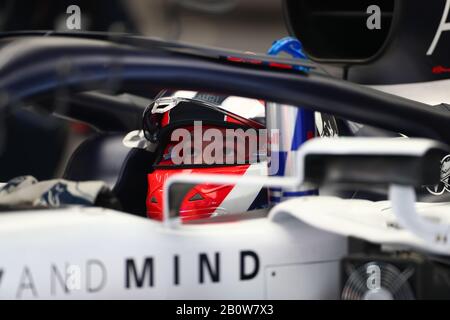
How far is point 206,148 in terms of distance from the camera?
1.61 metres

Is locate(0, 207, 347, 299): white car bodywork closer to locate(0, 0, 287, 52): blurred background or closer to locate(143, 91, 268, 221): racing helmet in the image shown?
locate(143, 91, 268, 221): racing helmet

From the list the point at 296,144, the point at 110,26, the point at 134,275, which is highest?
the point at 110,26

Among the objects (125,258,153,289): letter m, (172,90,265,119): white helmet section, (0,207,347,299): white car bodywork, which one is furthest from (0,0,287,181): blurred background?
(125,258,153,289): letter m

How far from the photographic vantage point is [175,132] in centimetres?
164

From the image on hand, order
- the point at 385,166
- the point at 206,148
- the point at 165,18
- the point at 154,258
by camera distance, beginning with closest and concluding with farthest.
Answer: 1. the point at 385,166
2. the point at 154,258
3. the point at 206,148
4. the point at 165,18

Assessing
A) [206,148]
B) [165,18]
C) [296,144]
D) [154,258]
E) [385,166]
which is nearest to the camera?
[385,166]

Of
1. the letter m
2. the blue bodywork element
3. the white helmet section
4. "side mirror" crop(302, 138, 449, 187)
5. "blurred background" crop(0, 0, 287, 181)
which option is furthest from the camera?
"blurred background" crop(0, 0, 287, 181)

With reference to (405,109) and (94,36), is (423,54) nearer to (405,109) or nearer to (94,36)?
(405,109)

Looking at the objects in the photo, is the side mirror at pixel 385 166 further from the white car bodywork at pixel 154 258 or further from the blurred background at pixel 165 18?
the blurred background at pixel 165 18

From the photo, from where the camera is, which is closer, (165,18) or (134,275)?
(134,275)

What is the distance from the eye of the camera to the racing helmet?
1.54m

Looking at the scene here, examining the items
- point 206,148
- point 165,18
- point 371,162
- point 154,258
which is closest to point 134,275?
point 154,258

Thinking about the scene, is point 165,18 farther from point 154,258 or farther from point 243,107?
point 154,258

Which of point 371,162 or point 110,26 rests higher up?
point 110,26
